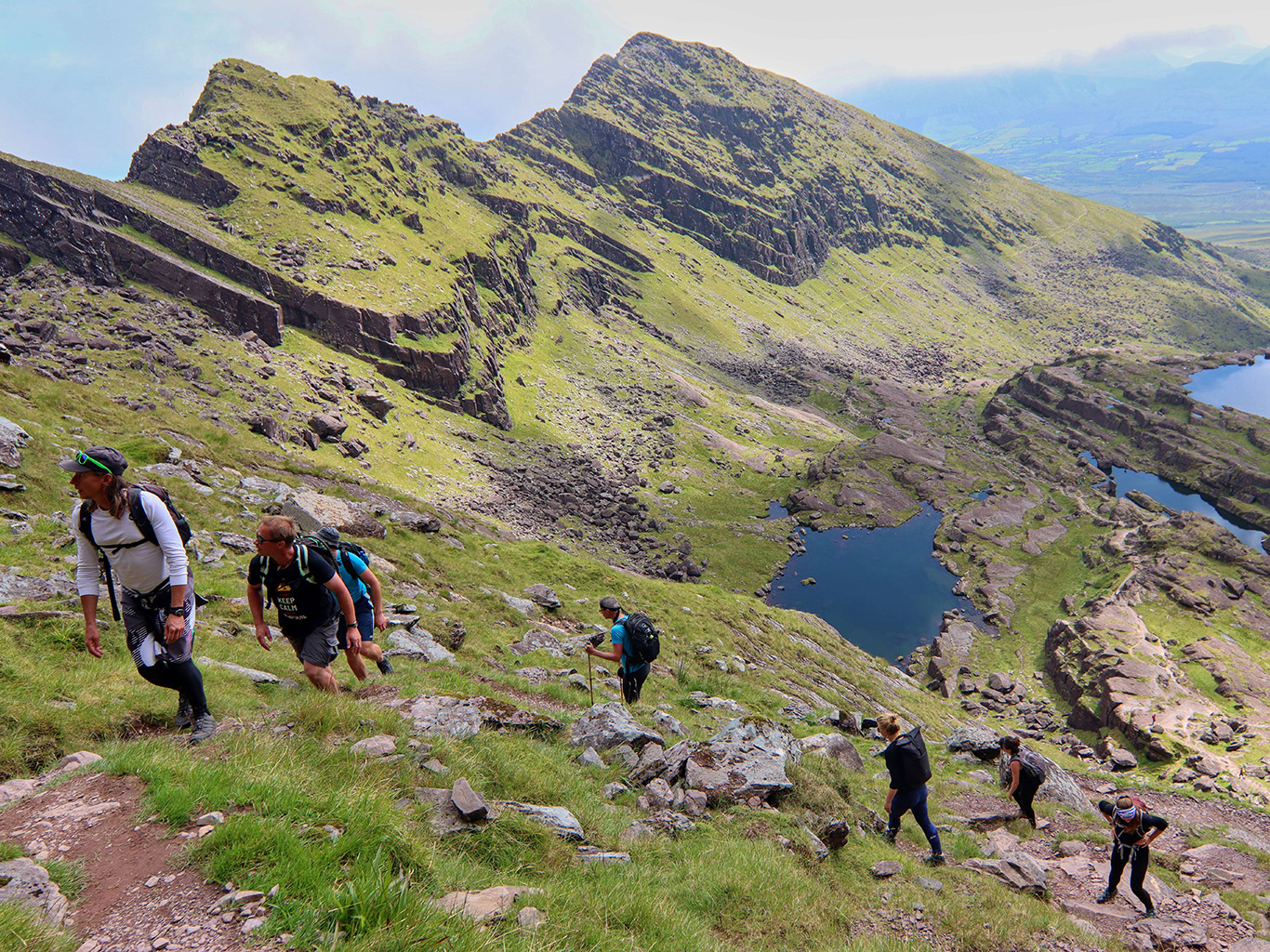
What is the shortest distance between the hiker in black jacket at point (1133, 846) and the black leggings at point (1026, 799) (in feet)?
8.60

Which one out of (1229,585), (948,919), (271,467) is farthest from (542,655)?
(1229,585)

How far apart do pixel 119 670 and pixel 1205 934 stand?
19.3 meters

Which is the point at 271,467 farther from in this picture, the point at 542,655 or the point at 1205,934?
the point at 1205,934

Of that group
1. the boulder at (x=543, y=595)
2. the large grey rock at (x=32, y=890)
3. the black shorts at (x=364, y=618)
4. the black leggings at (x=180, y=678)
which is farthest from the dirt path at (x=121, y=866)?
the boulder at (x=543, y=595)

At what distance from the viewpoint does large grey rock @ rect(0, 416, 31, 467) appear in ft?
51.8

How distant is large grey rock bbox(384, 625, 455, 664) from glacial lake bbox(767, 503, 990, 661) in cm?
7538

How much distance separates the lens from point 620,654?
1295 cm

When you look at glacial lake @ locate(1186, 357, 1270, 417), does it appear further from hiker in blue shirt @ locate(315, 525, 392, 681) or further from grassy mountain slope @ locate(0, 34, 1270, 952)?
hiker in blue shirt @ locate(315, 525, 392, 681)

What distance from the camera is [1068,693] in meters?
59.6

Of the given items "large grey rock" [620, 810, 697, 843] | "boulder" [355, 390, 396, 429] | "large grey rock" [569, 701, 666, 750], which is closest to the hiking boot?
"large grey rock" [620, 810, 697, 843]

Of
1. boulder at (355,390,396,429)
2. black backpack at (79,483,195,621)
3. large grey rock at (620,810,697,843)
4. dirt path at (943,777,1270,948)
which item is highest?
boulder at (355,390,396,429)

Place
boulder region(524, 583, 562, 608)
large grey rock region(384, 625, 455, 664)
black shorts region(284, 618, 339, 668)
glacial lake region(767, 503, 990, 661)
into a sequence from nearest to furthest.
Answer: black shorts region(284, 618, 339, 668) < large grey rock region(384, 625, 455, 664) < boulder region(524, 583, 562, 608) < glacial lake region(767, 503, 990, 661)

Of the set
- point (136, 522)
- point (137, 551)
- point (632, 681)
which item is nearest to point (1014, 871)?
point (632, 681)

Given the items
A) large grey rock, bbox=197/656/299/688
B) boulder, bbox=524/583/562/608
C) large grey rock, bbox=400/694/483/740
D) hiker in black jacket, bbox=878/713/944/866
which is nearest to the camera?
large grey rock, bbox=400/694/483/740
